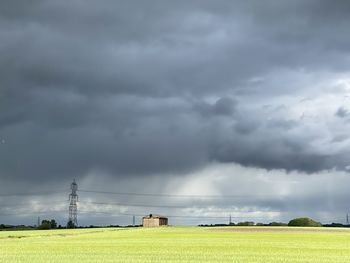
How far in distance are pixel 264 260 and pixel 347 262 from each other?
25.6 ft

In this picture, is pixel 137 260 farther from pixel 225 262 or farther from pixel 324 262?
pixel 324 262

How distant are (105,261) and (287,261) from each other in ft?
55.7

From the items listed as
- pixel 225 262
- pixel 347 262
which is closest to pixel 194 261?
pixel 225 262

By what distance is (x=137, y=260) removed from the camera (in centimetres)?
5144

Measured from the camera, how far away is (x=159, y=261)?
166 feet

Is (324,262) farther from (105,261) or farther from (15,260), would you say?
(15,260)

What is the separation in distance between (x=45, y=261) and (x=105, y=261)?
17.5ft

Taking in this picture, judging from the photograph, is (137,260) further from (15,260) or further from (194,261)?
(15,260)

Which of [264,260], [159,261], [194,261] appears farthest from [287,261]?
[159,261]

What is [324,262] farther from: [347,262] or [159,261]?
[159,261]

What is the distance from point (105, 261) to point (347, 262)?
74.2 feet

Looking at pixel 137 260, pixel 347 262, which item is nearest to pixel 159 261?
pixel 137 260

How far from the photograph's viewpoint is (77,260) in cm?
5097

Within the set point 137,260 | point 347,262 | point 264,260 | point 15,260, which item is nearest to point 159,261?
point 137,260
